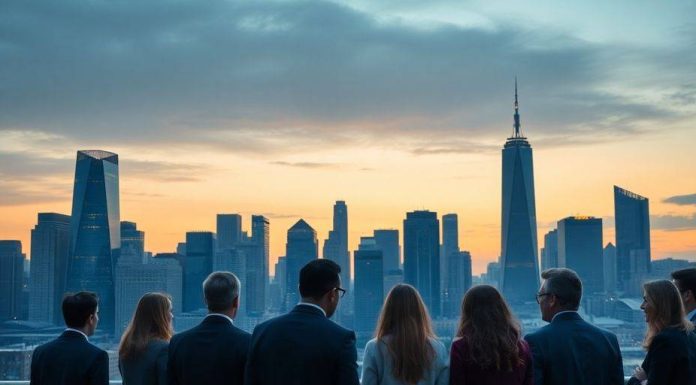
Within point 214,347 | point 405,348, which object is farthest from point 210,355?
point 405,348

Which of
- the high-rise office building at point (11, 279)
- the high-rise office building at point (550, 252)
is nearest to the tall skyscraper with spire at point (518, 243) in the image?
the high-rise office building at point (550, 252)

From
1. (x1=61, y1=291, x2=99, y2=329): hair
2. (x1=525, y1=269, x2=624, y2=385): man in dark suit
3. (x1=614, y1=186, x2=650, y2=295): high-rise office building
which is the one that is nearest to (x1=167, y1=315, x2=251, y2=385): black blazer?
(x1=61, y1=291, x2=99, y2=329): hair

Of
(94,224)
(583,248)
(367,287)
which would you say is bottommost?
(367,287)

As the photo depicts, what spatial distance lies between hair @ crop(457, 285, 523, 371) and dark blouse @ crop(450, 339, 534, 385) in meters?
0.02

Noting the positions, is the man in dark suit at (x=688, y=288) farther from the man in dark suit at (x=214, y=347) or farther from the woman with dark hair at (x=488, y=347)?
the man in dark suit at (x=214, y=347)

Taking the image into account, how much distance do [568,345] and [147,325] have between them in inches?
82.6

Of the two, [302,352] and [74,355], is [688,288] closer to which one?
[302,352]

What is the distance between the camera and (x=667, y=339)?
4.30 metres

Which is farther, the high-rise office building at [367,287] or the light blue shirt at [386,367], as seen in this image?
the high-rise office building at [367,287]

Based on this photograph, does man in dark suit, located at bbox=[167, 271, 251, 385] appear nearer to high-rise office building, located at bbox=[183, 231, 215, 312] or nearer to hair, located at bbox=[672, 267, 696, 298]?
hair, located at bbox=[672, 267, 696, 298]

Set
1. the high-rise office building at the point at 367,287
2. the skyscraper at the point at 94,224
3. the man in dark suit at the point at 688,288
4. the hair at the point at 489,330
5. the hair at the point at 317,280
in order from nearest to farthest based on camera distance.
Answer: the hair at the point at 489,330 < the hair at the point at 317,280 < the man in dark suit at the point at 688,288 < the high-rise office building at the point at 367,287 < the skyscraper at the point at 94,224

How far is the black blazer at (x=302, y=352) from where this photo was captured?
154 inches

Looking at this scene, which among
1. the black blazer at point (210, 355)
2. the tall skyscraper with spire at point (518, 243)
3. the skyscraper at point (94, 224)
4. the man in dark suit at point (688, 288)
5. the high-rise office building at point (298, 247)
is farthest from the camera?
the tall skyscraper with spire at point (518, 243)

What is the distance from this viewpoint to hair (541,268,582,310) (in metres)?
4.34
